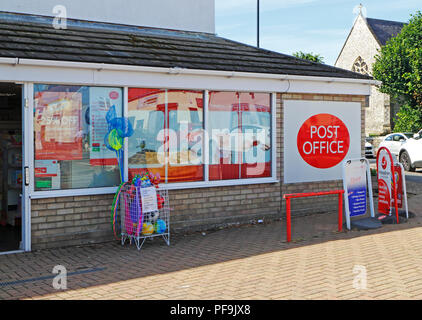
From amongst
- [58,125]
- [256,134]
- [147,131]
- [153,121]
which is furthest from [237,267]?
[256,134]

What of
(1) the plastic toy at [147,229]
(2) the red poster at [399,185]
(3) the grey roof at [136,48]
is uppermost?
(3) the grey roof at [136,48]

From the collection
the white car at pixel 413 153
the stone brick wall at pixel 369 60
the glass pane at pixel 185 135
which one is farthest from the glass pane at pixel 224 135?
the stone brick wall at pixel 369 60

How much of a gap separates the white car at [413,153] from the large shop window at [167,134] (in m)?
12.6

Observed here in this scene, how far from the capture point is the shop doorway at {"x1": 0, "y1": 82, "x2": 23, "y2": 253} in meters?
10.1

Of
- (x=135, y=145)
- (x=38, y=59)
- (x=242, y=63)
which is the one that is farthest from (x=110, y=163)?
(x=242, y=63)

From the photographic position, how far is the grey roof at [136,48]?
8367 millimetres

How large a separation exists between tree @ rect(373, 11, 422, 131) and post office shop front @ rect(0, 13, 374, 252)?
20872 mm

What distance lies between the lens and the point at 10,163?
402 inches

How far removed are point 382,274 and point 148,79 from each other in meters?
4.88

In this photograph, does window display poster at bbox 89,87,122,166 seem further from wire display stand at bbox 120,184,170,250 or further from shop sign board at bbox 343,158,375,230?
shop sign board at bbox 343,158,375,230

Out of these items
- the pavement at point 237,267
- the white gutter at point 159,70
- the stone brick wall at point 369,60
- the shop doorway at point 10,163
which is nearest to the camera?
the pavement at point 237,267

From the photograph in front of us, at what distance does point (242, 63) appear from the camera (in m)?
10.3

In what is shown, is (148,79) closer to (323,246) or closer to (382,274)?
(323,246)

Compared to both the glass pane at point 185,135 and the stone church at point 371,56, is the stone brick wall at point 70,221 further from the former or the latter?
the stone church at point 371,56
